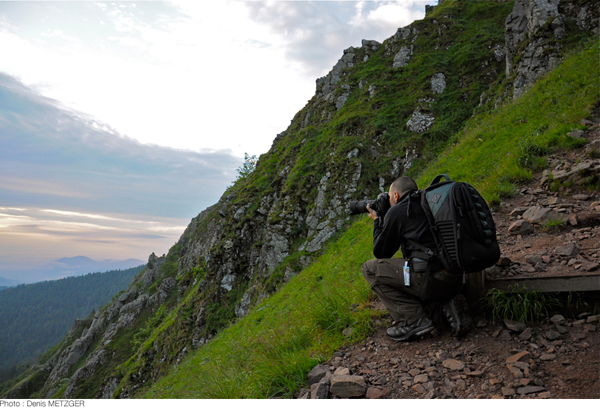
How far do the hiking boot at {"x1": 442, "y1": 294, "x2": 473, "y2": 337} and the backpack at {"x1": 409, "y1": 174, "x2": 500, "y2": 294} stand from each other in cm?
65

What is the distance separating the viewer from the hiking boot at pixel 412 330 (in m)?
3.75

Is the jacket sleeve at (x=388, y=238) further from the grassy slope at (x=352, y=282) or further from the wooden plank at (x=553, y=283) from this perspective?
the wooden plank at (x=553, y=283)

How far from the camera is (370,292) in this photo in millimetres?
5469

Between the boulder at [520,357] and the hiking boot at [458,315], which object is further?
the hiking boot at [458,315]

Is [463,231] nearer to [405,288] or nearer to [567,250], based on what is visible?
[405,288]

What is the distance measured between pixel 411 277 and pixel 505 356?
49.5 inches

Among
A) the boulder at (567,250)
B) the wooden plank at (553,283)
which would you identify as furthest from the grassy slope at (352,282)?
the boulder at (567,250)

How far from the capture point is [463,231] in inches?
131

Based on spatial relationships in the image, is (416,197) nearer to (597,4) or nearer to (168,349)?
(597,4)

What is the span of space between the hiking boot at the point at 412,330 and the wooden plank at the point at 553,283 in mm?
1062

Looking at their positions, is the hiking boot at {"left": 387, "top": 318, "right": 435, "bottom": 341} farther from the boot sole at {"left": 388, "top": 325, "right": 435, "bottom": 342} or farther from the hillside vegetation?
the hillside vegetation

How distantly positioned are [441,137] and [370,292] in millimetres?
18026

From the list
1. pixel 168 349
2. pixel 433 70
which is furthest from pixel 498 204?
pixel 168 349

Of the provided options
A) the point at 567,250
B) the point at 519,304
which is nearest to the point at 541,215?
the point at 567,250
